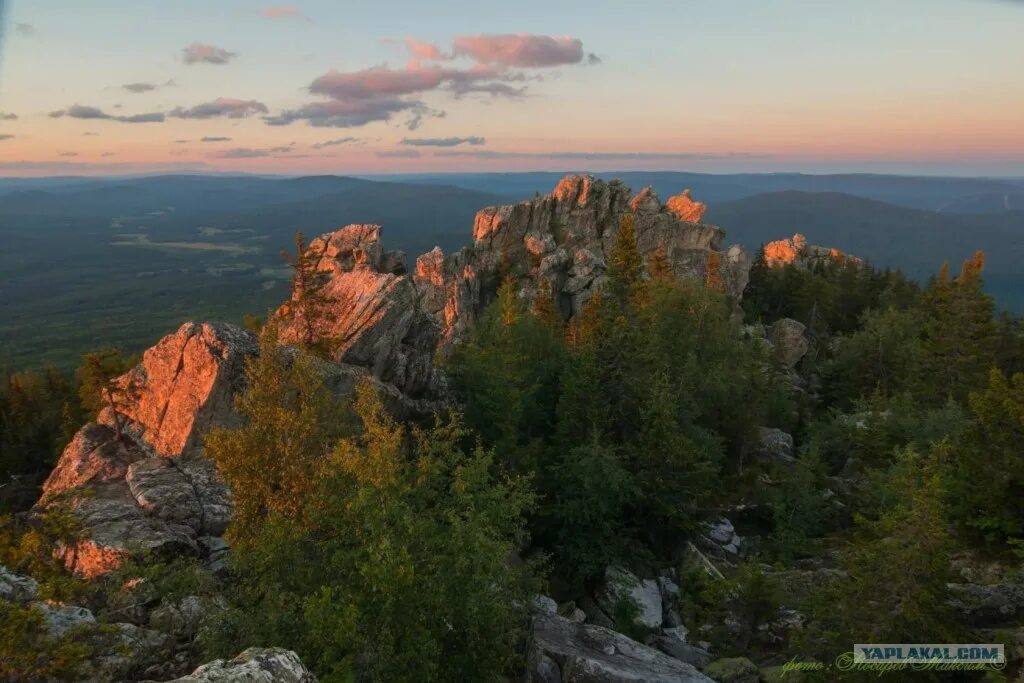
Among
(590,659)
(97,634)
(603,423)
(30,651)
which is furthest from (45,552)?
(603,423)

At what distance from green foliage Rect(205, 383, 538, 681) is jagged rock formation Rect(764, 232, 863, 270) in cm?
9979

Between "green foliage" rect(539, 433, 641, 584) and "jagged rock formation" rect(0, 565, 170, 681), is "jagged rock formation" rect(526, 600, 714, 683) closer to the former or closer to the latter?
"green foliage" rect(539, 433, 641, 584)

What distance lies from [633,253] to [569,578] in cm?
2968

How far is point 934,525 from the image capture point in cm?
1557

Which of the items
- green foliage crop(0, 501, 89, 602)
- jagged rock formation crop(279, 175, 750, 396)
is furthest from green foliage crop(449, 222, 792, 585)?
green foliage crop(0, 501, 89, 602)

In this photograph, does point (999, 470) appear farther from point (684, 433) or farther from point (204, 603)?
point (204, 603)

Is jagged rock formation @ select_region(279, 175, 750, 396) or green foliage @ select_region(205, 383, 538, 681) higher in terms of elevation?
jagged rock formation @ select_region(279, 175, 750, 396)

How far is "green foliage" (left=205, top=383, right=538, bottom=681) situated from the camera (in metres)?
12.9

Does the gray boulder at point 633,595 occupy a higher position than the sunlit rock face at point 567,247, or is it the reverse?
the sunlit rock face at point 567,247

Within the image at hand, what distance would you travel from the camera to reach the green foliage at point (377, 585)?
506 inches

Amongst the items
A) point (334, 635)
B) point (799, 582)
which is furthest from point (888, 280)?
point (334, 635)

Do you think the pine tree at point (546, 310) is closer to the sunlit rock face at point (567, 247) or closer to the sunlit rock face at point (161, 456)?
the sunlit rock face at point (567, 247)

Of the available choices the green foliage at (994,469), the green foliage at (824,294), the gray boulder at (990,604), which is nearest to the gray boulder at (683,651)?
the gray boulder at (990,604)

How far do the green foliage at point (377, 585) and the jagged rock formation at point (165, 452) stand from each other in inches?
266
